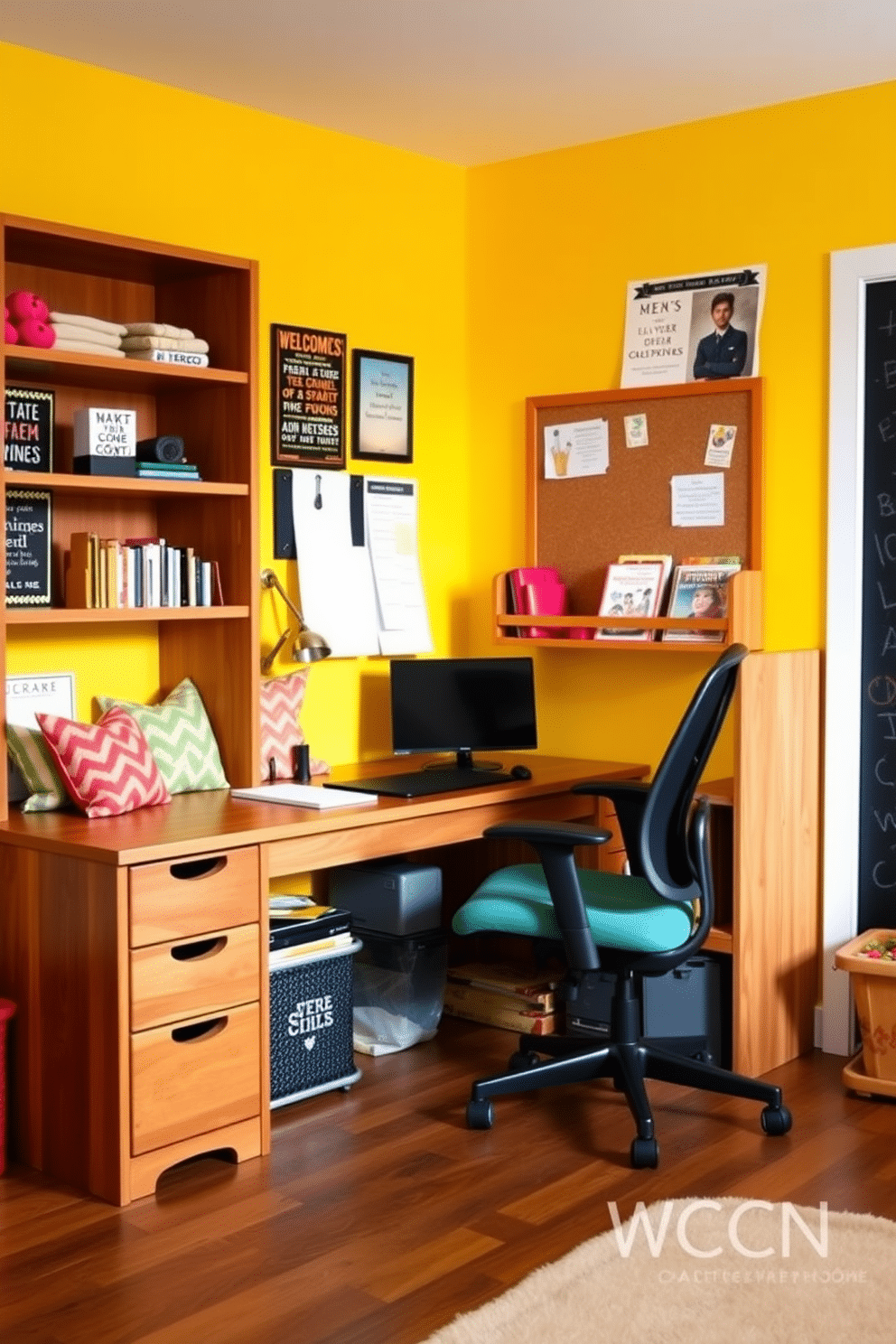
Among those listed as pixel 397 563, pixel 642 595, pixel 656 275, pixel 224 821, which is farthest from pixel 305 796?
pixel 656 275

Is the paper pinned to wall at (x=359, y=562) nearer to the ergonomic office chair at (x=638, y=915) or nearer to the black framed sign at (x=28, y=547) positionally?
the black framed sign at (x=28, y=547)

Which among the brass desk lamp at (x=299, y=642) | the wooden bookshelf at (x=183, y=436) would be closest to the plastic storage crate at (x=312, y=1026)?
the wooden bookshelf at (x=183, y=436)

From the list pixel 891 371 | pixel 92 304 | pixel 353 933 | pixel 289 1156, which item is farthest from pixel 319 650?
pixel 891 371

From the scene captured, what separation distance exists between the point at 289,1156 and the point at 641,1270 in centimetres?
90

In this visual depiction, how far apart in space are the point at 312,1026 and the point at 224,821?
0.61m

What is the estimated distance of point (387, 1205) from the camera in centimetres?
304

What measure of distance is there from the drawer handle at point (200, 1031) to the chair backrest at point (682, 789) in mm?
967

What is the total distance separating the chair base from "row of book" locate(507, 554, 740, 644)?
3.73 ft

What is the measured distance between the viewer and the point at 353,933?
411cm

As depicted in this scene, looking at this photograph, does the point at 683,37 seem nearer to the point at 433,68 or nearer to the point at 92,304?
the point at 433,68

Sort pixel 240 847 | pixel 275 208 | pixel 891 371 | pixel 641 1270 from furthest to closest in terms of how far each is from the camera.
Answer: pixel 275 208
pixel 891 371
pixel 240 847
pixel 641 1270

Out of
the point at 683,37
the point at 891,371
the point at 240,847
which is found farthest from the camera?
the point at 891,371

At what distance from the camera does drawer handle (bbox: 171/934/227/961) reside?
3223 mm

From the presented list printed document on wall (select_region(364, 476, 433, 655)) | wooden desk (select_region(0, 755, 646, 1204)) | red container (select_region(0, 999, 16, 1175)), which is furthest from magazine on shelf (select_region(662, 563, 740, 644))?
red container (select_region(0, 999, 16, 1175))
